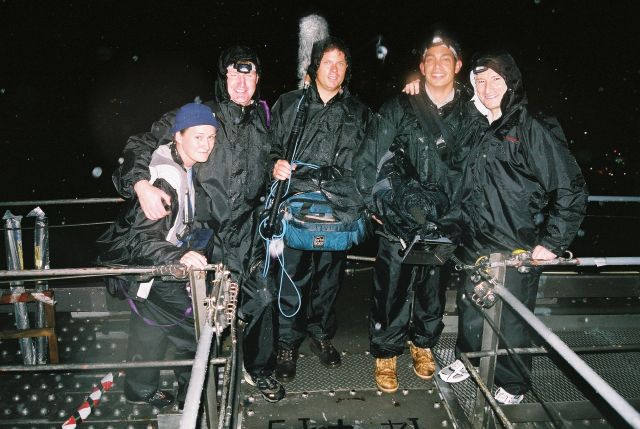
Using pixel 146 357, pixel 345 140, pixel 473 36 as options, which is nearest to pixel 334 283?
pixel 345 140

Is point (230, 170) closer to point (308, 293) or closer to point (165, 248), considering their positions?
point (165, 248)

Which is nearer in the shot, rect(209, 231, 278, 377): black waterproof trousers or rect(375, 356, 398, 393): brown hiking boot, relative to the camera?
rect(209, 231, 278, 377): black waterproof trousers

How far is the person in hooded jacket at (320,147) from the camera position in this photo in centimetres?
346

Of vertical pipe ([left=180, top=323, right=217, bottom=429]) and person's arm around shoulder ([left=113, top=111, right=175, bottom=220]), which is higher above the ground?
person's arm around shoulder ([left=113, top=111, right=175, bottom=220])

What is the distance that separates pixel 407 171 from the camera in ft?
11.1

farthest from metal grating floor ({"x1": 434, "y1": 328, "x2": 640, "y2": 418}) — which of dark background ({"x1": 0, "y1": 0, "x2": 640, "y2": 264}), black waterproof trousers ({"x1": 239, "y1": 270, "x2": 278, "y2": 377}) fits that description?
dark background ({"x1": 0, "y1": 0, "x2": 640, "y2": 264})

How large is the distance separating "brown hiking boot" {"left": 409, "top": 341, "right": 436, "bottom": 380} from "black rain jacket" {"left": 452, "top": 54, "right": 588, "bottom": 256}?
115 cm

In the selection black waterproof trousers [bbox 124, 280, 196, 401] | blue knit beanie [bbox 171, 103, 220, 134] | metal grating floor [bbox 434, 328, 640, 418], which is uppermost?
blue knit beanie [bbox 171, 103, 220, 134]

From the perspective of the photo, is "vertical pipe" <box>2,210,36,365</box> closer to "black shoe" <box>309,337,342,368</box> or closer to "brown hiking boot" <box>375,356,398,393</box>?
"black shoe" <box>309,337,342,368</box>

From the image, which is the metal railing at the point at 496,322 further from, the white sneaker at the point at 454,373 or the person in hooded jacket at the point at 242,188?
the person in hooded jacket at the point at 242,188

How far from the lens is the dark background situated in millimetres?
39719

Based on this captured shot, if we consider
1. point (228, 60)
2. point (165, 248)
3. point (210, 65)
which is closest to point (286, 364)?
point (165, 248)

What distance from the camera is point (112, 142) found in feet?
146

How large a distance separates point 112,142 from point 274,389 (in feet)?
156
